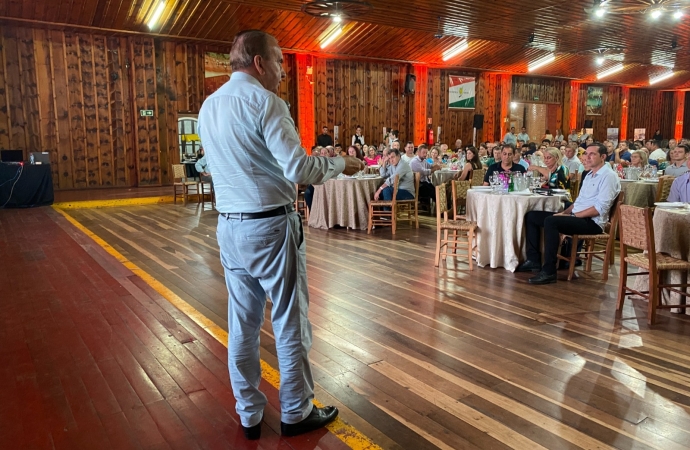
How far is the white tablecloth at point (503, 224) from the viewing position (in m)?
5.04

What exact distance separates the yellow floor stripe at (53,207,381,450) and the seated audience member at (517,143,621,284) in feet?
8.99

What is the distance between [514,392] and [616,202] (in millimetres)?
2814

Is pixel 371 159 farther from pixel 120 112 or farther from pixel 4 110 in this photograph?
pixel 4 110

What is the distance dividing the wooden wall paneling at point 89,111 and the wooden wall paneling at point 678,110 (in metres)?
24.4

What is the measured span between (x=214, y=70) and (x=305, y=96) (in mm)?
2615

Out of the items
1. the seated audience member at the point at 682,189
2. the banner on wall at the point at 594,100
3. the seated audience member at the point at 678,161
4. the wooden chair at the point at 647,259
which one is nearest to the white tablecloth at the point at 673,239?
the wooden chair at the point at 647,259

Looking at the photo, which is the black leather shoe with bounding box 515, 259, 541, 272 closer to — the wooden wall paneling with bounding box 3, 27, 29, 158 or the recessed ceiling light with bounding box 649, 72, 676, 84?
the wooden wall paneling with bounding box 3, 27, 29, 158

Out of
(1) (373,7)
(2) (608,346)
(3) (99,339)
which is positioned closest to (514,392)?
(2) (608,346)

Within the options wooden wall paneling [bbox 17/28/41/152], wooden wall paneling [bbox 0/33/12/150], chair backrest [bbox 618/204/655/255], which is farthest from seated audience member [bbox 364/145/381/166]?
wooden wall paneling [bbox 0/33/12/150]

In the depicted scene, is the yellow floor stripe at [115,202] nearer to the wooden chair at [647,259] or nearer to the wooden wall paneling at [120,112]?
the wooden wall paneling at [120,112]

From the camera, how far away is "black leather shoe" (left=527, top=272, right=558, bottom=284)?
15.4 feet

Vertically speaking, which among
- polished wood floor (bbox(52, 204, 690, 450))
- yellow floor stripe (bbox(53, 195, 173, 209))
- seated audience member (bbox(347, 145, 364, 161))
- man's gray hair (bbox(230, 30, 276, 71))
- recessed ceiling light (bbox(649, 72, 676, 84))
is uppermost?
recessed ceiling light (bbox(649, 72, 676, 84))

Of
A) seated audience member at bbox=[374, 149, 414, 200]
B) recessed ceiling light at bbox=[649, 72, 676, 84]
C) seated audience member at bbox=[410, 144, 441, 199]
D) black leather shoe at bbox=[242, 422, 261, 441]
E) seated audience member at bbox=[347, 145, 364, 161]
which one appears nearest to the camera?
black leather shoe at bbox=[242, 422, 261, 441]

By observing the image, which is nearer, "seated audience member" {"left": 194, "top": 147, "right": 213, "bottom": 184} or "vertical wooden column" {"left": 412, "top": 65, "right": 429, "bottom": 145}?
"seated audience member" {"left": 194, "top": 147, "right": 213, "bottom": 184}
